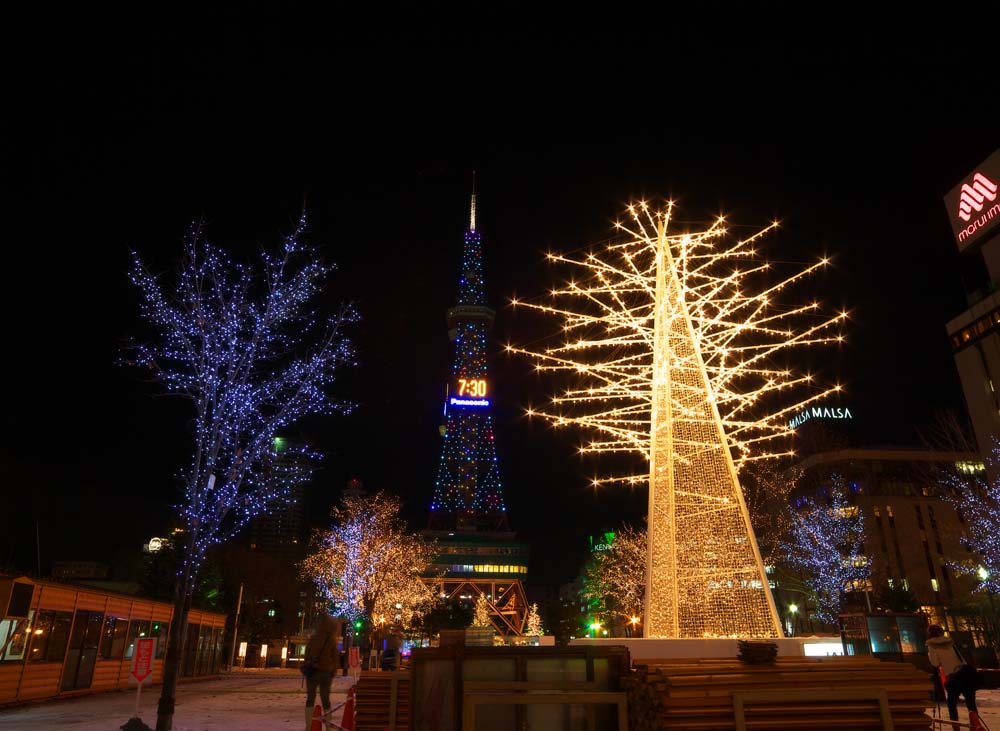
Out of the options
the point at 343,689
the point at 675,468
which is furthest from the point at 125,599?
the point at 675,468

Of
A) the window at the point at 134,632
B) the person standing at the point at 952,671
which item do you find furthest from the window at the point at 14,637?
the person standing at the point at 952,671

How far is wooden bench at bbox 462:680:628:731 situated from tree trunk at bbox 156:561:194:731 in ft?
18.9

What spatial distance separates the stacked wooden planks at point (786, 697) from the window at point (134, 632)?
19.5 meters

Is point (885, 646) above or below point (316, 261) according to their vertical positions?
below

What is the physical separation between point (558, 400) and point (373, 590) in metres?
28.0

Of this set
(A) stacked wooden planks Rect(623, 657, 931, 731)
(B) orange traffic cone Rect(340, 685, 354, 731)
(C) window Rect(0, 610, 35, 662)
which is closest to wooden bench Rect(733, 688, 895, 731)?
(A) stacked wooden planks Rect(623, 657, 931, 731)

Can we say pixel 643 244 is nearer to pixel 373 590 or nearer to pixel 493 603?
pixel 373 590

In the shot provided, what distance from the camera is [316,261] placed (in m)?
13.4

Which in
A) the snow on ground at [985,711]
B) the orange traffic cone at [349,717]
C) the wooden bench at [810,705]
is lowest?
the snow on ground at [985,711]

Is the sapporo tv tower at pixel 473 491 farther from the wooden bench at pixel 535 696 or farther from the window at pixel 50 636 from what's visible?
the wooden bench at pixel 535 696

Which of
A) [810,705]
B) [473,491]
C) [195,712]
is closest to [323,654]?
[195,712]

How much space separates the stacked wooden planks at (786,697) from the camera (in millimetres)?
6305

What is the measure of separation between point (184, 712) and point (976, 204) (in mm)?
51920

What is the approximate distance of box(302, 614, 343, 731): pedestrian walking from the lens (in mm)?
9562
